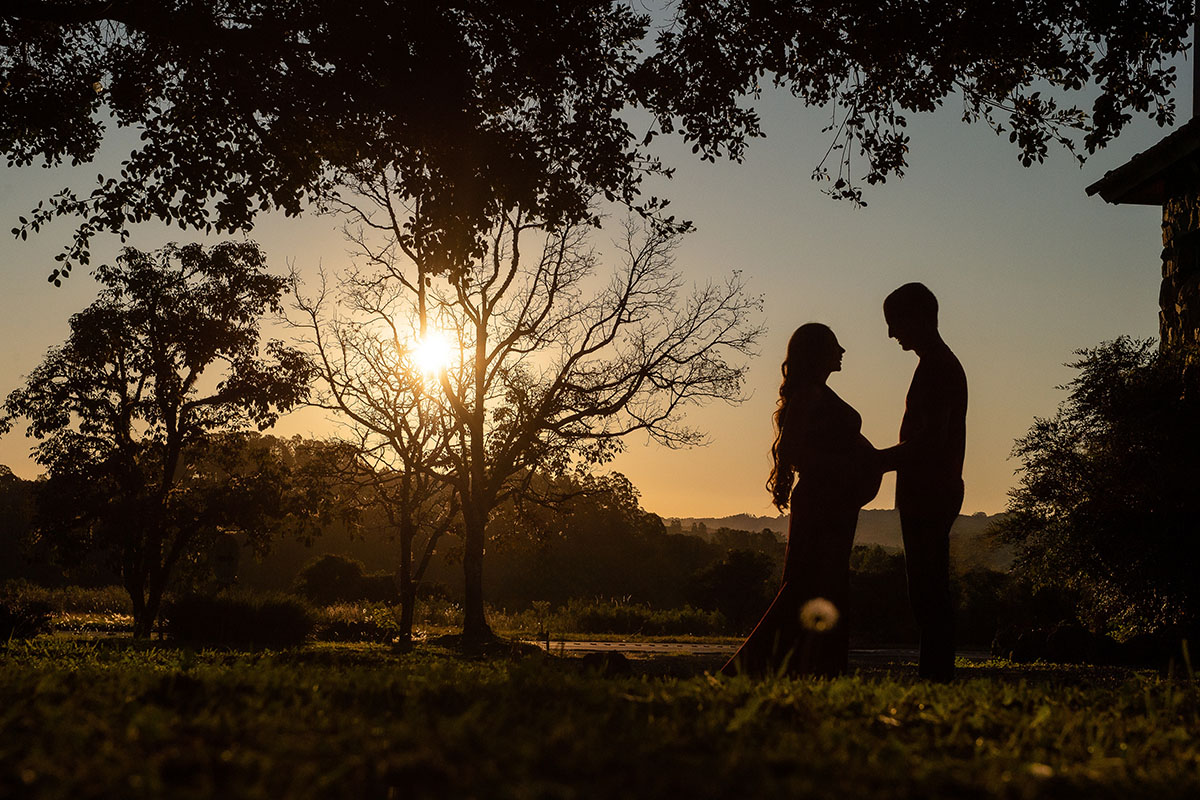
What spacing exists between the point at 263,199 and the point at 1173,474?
13386 mm

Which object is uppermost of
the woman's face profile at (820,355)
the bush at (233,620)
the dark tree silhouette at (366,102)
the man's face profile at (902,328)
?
the dark tree silhouette at (366,102)

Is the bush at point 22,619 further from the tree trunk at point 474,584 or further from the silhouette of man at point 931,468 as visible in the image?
the silhouette of man at point 931,468

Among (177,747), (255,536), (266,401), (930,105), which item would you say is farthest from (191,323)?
(177,747)

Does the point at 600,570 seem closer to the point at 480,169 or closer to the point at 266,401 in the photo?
the point at 266,401

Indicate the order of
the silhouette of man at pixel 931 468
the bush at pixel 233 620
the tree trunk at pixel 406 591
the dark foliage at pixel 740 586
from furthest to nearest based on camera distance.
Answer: the dark foliage at pixel 740 586, the tree trunk at pixel 406 591, the bush at pixel 233 620, the silhouette of man at pixel 931 468

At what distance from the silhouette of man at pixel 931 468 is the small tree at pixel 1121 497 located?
9897 mm

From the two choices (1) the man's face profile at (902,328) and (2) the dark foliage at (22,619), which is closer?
(1) the man's face profile at (902,328)

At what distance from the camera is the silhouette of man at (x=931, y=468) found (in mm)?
5945

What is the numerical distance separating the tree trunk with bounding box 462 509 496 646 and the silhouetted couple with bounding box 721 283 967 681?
55.9 feet

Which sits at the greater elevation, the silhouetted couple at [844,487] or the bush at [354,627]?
the silhouetted couple at [844,487]

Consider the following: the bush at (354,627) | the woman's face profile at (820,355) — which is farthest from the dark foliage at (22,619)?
the woman's face profile at (820,355)

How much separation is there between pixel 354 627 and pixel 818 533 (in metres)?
20.1

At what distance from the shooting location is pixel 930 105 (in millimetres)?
10203

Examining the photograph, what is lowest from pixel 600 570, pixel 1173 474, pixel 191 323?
pixel 600 570
